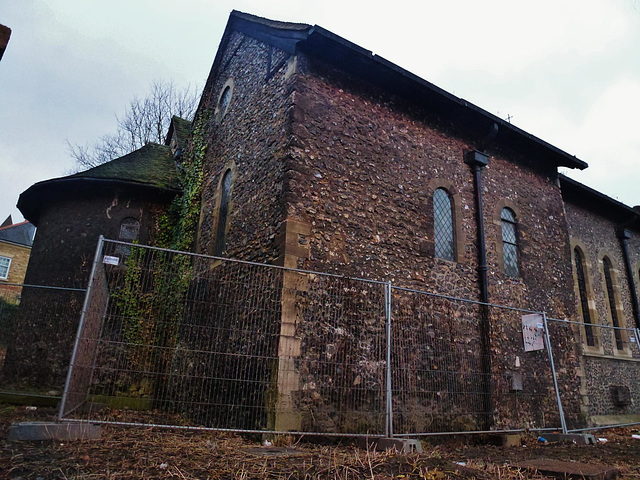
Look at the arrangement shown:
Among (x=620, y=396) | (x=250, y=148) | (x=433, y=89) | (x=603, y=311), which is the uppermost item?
(x=433, y=89)

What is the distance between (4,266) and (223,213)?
25769 millimetres

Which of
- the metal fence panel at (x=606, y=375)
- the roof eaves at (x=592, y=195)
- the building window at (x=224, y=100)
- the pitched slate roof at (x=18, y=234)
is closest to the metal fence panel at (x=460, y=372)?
the metal fence panel at (x=606, y=375)

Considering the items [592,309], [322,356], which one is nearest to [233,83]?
[322,356]

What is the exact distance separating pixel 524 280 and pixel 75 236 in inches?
421

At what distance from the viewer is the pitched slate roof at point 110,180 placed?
10938 millimetres

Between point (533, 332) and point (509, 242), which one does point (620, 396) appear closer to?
point (509, 242)

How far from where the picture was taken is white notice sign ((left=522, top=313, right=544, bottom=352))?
7.88m

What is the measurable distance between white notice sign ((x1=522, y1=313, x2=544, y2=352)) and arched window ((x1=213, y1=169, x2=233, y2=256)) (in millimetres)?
6110

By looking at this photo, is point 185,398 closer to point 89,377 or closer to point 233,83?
point 89,377

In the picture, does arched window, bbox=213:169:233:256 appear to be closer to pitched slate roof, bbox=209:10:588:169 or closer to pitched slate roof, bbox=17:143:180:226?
pitched slate roof, bbox=17:143:180:226

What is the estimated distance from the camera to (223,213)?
10.2 m

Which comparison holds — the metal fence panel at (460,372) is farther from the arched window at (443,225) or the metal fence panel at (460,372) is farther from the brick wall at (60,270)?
the brick wall at (60,270)

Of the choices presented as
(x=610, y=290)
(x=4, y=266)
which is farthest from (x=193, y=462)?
(x=4, y=266)

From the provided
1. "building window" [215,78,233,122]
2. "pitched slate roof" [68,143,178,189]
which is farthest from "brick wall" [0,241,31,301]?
"building window" [215,78,233,122]
